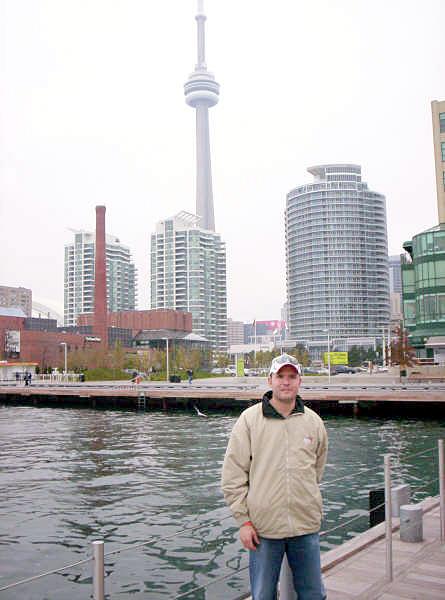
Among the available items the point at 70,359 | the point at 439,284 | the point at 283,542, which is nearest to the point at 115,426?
the point at 283,542

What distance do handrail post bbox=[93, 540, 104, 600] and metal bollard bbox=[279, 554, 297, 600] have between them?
1618mm

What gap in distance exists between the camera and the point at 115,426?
39.8 m

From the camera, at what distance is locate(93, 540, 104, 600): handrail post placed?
4145mm

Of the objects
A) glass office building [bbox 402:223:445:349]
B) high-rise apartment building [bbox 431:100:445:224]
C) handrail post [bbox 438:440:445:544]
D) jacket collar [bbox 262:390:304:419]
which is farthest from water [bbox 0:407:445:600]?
high-rise apartment building [bbox 431:100:445:224]

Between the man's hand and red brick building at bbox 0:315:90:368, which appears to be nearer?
the man's hand

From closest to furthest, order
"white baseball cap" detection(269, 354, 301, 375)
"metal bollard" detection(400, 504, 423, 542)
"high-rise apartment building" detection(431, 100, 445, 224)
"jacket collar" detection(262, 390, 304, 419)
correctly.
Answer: "jacket collar" detection(262, 390, 304, 419) → "white baseball cap" detection(269, 354, 301, 375) → "metal bollard" detection(400, 504, 423, 542) → "high-rise apartment building" detection(431, 100, 445, 224)

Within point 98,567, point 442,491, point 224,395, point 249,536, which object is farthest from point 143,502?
point 224,395

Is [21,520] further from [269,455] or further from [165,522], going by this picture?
[269,455]

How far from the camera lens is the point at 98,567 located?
420 centimetres

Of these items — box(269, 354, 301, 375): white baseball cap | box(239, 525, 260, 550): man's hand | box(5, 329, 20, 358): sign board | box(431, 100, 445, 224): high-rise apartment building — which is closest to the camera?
box(239, 525, 260, 550): man's hand

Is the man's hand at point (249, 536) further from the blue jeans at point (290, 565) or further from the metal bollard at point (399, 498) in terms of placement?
the metal bollard at point (399, 498)

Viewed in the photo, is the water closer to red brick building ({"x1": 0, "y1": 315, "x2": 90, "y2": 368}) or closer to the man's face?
the man's face

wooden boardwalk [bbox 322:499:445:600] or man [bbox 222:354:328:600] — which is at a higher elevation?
man [bbox 222:354:328:600]

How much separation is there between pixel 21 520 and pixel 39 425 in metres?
27.2
